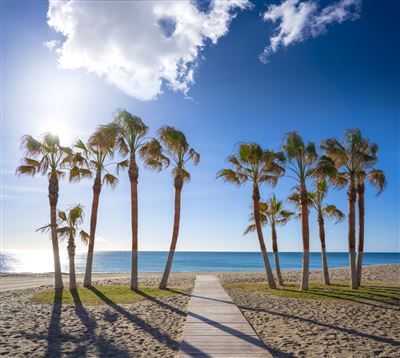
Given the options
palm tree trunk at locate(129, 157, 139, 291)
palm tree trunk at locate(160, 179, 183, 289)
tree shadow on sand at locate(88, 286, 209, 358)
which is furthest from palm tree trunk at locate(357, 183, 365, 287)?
palm tree trunk at locate(129, 157, 139, 291)

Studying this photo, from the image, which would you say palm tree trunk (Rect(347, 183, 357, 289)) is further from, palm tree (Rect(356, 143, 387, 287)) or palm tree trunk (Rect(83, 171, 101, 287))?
palm tree trunk (Rect(83, 171, 101, 287))

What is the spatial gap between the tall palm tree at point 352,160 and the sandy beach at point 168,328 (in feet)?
16.1

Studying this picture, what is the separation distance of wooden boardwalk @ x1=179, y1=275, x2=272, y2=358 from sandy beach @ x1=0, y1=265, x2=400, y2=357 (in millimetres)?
378

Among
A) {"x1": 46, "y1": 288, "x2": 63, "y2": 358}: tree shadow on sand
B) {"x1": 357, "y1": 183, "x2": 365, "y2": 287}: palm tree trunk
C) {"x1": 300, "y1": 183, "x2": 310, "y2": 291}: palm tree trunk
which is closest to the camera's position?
{"x1": 46, "y1": 288, "x2": 63, "y2": 358}: tree shadow on sand

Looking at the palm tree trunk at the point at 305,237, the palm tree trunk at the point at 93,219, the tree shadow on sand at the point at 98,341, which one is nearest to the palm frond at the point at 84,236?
the palm tree trunk at the point at 93,219

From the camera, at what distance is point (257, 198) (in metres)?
21.7

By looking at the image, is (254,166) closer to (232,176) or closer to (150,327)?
(232,176)

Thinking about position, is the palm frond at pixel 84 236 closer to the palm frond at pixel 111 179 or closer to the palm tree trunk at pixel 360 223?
the palm frond at pixel 111 179

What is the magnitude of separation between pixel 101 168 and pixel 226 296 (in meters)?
12.0

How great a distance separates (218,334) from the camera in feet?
31.6

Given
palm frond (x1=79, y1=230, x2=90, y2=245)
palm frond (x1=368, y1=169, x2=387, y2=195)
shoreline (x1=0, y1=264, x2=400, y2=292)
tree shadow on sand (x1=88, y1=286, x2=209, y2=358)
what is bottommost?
shoreline (x1=0, y1=264, x2=400, y2=292)

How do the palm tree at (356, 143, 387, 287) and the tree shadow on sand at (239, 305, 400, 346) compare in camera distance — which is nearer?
the tree shadow on sand at (239, 305, 400, 346)

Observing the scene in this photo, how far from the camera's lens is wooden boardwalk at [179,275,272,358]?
8.08m

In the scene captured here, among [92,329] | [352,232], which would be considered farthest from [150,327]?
[352,232]
